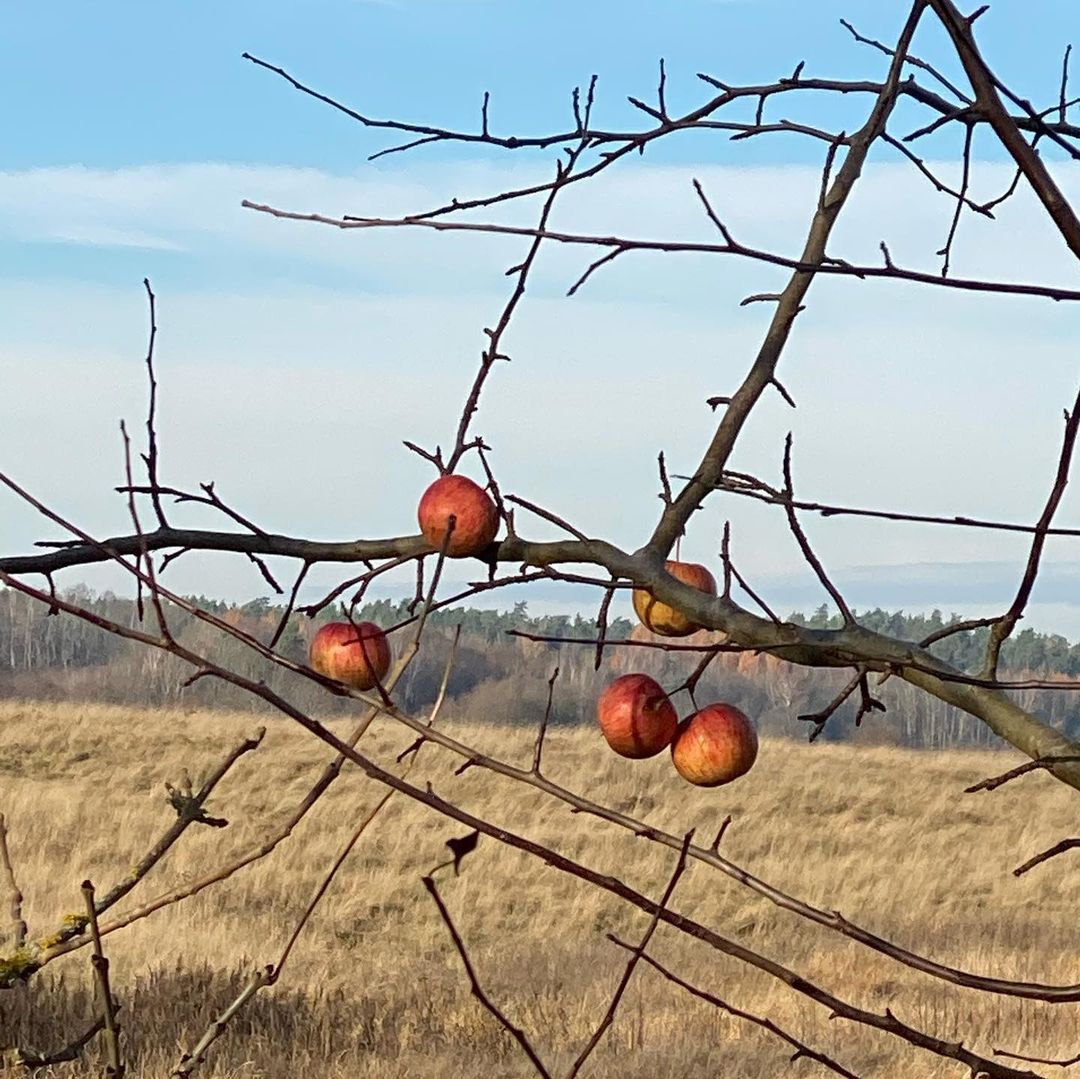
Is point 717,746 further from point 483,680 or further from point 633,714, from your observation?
point 483,680

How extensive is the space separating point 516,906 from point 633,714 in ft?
44.9

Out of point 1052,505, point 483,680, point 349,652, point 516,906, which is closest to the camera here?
point 1052,505

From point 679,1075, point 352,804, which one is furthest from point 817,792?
point 679,1075

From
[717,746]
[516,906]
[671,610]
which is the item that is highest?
[671,610]

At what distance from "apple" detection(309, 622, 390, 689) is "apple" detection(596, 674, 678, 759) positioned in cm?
22

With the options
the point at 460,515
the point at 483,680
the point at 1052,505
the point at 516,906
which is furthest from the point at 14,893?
the point at 483,680

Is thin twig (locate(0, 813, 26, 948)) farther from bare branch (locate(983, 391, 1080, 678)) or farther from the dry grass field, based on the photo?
bare branch (locate(983, 391, 1080, 678))

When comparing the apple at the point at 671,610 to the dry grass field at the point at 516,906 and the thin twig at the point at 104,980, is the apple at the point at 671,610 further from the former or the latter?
the thin twig at the point at 104,980

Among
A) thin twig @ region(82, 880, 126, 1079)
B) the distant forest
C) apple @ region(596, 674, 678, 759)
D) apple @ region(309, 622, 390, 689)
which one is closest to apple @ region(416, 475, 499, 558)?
apple @ region(309, 622, 390, 689)

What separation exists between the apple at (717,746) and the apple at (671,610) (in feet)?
0.30

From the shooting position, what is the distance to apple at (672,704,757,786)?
139 centimetres

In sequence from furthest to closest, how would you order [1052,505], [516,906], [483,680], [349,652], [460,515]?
[483,680]
[516,906]
[349,652]
[460,515]
[1052,505]

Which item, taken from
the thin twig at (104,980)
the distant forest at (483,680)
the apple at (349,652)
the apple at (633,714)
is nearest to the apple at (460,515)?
the apple at (349,652)

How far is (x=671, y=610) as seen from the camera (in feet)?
4.29
